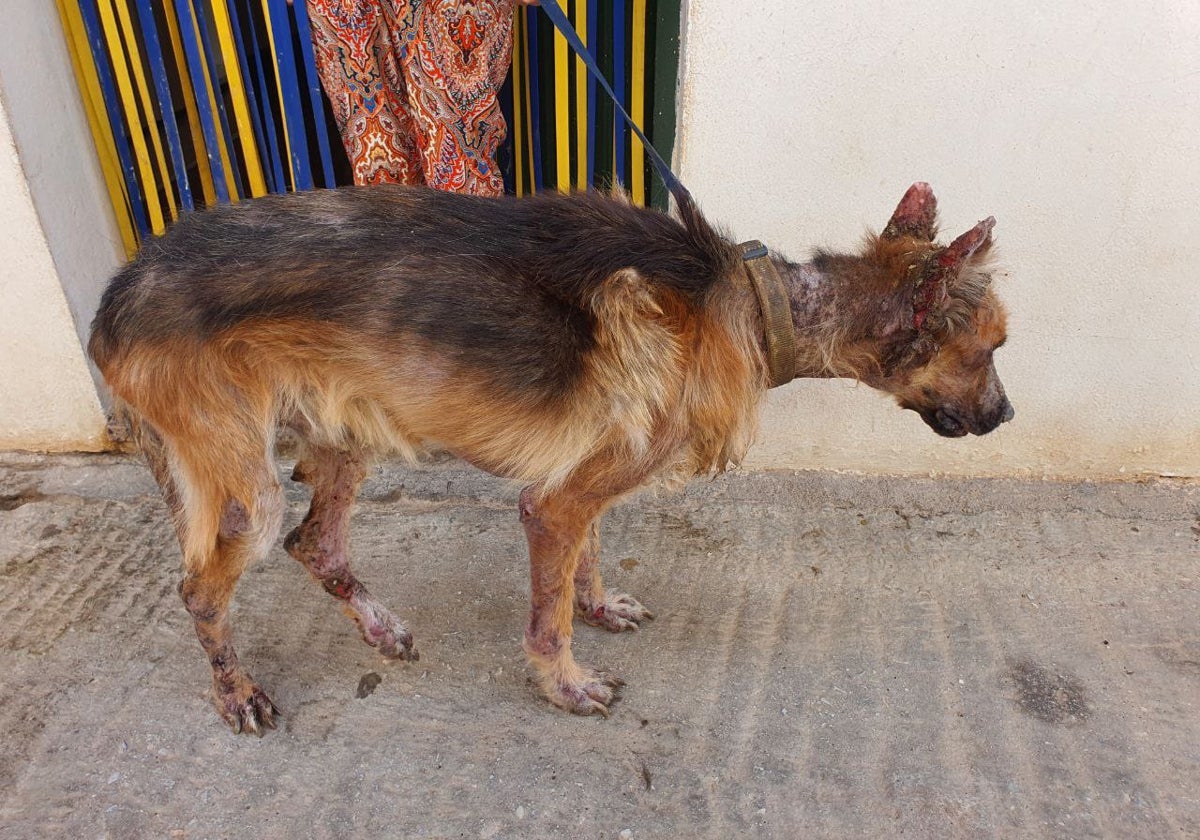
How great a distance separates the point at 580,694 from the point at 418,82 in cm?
222

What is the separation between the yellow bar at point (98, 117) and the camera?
3.42 meters

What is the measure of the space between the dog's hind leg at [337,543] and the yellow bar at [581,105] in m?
1.42

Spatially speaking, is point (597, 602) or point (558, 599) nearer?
point (558, 599)

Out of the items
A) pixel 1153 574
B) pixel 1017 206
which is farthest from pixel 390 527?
pixel 1153 574

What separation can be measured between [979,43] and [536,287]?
206 centimetres

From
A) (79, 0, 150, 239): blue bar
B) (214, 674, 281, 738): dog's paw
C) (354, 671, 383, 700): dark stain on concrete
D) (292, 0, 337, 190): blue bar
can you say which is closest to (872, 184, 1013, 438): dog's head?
(354, 671, 383, 700): dark stain on concrete

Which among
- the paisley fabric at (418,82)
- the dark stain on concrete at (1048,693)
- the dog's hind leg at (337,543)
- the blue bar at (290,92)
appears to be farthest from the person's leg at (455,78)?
the dark stain on concrete at (1048,693)

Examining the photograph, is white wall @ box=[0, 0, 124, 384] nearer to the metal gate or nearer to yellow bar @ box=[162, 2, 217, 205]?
the metal gate

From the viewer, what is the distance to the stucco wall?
3354 millimetres

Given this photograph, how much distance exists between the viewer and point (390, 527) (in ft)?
12.2

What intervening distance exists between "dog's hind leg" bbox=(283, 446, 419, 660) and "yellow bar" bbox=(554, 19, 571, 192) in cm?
138

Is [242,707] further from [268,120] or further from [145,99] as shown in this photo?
[145,99]


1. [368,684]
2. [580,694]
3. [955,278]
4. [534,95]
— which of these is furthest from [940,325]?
[368,684]

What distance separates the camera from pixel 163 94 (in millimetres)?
3498
